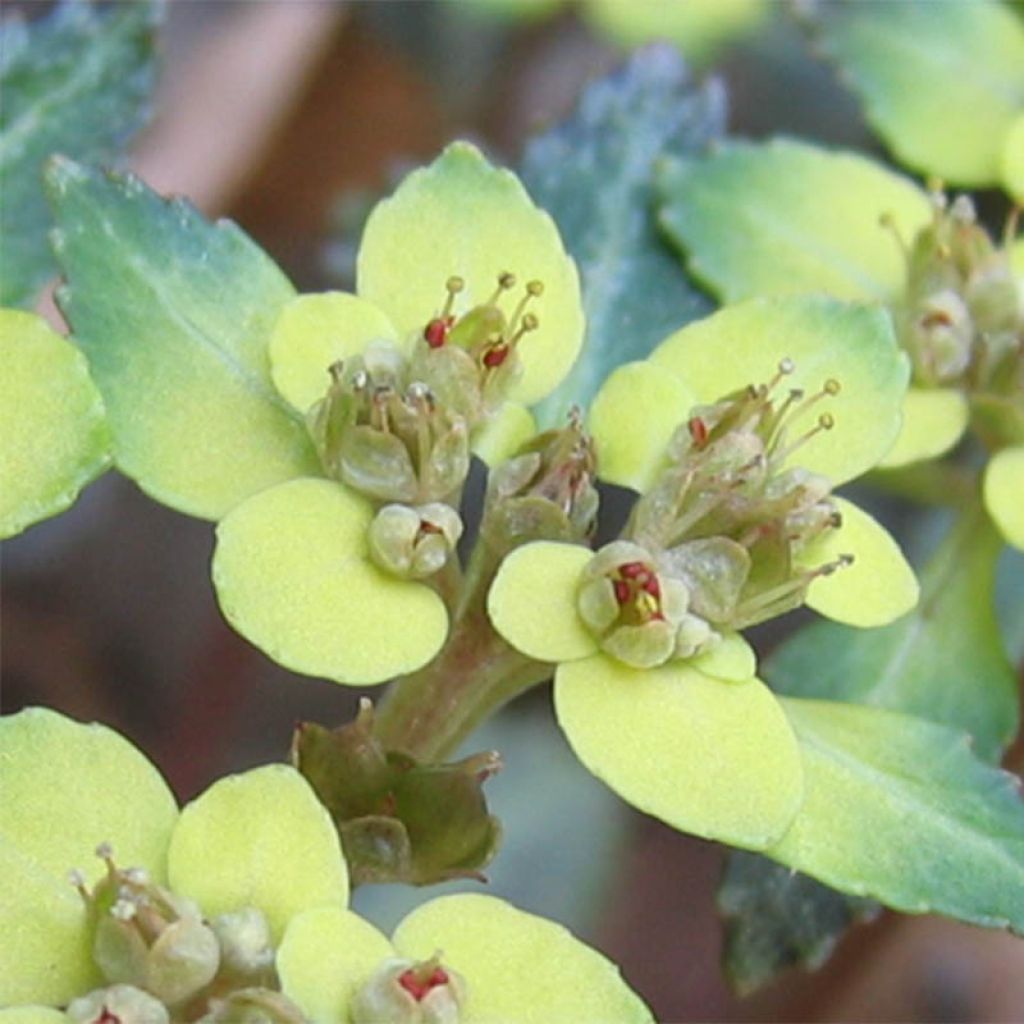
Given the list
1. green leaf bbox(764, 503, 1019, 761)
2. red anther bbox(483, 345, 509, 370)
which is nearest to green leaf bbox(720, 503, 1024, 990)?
green leaf bbox(764, 503, 1019, 761)

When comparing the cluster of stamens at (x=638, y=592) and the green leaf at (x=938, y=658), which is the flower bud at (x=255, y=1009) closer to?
the cluster of stamens at (x=638, y=592)

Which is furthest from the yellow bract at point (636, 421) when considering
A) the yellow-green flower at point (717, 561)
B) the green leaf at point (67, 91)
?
the green leaf at point (67, 91)

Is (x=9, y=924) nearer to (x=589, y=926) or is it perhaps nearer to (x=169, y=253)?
(x=169, y=253)

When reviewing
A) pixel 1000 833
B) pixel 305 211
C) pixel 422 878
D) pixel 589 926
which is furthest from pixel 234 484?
pixel 305 211

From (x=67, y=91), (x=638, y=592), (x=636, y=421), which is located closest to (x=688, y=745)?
(x=638, y=592)

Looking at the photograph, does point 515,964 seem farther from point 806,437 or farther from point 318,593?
point 806,437
